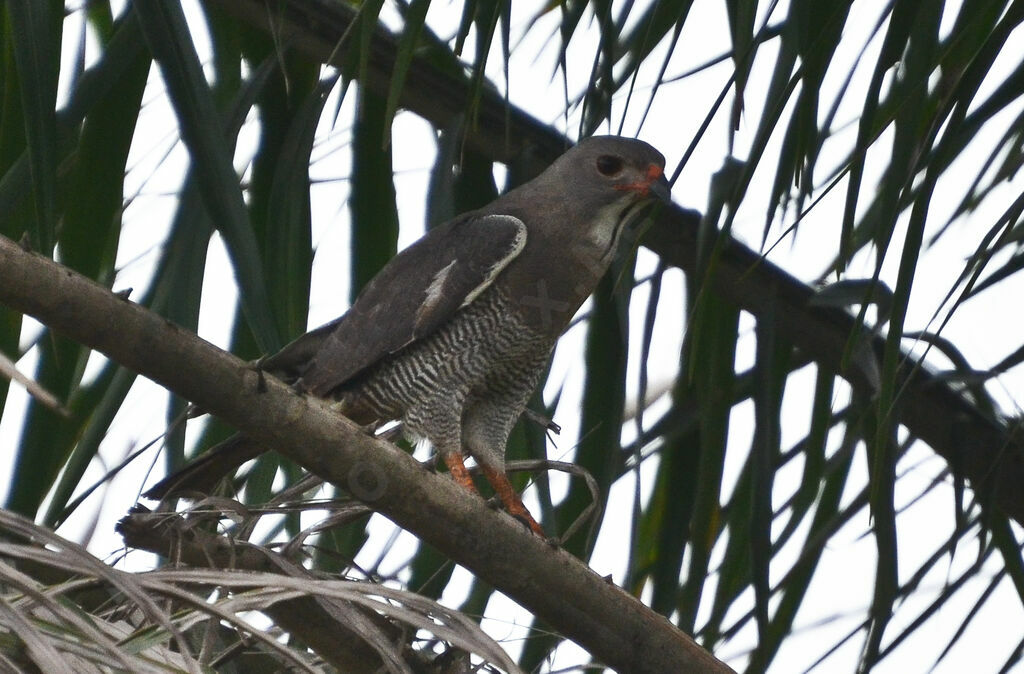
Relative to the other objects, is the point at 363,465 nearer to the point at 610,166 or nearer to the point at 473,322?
the point at 473,322

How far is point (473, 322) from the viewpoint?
3533 millimetres

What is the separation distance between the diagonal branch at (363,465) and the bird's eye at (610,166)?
162 cm

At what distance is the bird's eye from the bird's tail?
3.77 feet

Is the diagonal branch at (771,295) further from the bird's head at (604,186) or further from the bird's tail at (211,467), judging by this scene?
the bird's tail at (211,467)

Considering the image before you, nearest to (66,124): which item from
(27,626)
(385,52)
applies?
(385,52)

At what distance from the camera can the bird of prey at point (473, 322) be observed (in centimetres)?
351

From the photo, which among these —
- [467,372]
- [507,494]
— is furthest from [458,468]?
[467,372]

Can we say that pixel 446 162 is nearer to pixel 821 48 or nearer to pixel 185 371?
pixel 821 48

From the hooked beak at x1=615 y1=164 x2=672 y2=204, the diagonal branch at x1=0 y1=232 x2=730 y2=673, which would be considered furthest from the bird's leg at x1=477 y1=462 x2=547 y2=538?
the diagonal branch at x1=0 y1=232 x2=730 y2=673

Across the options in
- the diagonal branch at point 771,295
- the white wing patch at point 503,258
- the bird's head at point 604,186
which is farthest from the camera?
the bird's head at point 604,186

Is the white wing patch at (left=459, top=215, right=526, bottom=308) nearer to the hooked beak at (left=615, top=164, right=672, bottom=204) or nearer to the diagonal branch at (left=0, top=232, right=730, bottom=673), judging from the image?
the hooked beak at (left=615, top=164, right=672, bottom=204)

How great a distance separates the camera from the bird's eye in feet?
12.3

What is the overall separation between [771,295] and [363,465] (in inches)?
53.4

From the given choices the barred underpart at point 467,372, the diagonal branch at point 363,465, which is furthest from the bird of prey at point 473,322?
the diagonal branch at point 363,465
